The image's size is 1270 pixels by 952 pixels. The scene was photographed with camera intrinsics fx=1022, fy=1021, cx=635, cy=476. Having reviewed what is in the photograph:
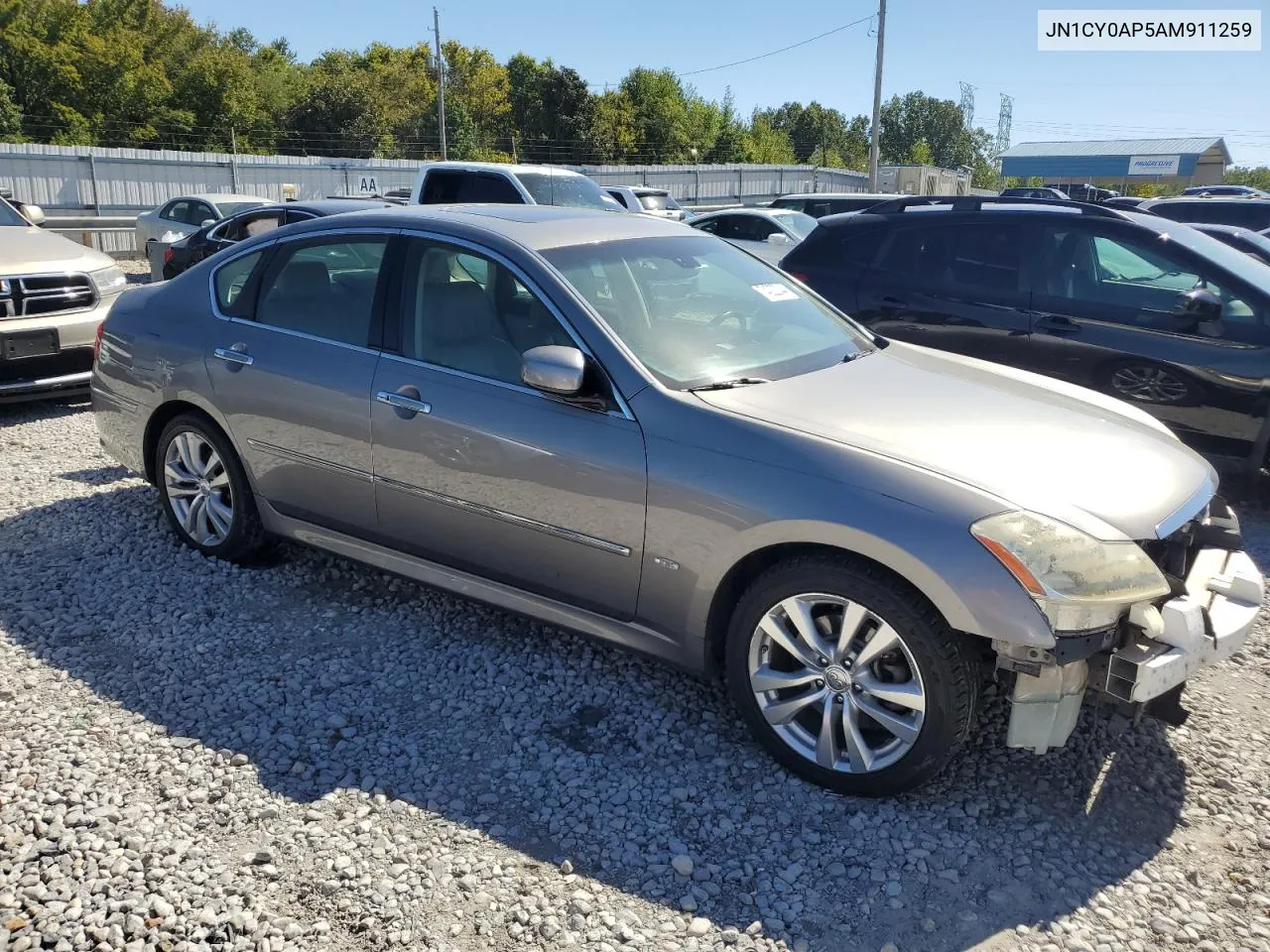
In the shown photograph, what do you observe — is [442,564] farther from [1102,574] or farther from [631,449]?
[1102,574]

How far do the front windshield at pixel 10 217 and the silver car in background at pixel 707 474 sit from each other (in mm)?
4682

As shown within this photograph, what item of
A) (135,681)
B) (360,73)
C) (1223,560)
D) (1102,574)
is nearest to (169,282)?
(135,681)

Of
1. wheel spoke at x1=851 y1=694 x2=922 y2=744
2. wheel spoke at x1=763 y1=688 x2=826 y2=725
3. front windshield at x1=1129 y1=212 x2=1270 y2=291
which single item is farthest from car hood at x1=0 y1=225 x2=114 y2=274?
front windshield at x1=1129 y1=212 x2=1270 y2=291

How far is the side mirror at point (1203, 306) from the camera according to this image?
5.77 metres

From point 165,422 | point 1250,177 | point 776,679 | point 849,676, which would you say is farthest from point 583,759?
point 1250,177

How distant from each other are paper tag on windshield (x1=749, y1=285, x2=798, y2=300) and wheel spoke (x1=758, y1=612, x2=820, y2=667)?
1.66 metres

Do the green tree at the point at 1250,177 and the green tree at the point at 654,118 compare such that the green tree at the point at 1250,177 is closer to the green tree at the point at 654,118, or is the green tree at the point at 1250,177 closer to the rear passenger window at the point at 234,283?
the green tree at the point at 654,118

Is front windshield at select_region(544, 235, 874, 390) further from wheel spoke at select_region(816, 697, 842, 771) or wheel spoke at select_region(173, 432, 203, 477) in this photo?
wheel spoke at select_region(173, 432, 203, 477)

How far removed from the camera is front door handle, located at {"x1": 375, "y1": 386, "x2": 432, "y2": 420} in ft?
12.6

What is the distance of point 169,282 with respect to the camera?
16.4ft

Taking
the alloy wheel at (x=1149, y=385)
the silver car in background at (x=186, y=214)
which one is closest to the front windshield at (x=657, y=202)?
the silver car in background at (x=186, y=214)

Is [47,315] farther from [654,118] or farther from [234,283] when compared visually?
[654,118]

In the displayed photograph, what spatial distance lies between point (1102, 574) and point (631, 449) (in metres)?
1.46

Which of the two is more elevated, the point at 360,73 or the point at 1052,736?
the point at 360,73
